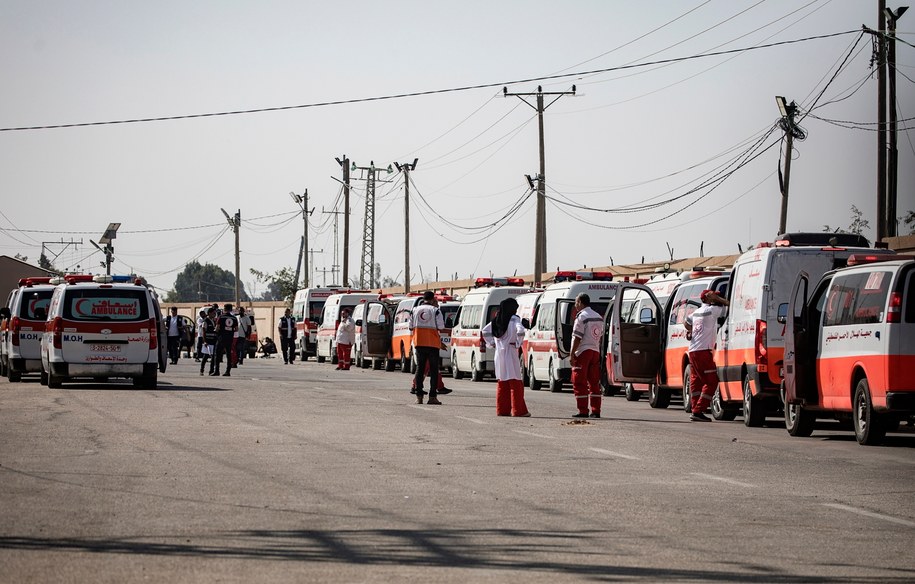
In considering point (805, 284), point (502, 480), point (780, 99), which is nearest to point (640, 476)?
point (502, 480)

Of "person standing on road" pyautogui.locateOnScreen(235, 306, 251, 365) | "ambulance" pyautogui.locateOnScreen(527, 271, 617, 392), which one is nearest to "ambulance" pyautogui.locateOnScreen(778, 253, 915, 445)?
"ambulance" pyautogui.locateOnScreen(527, 271, 617, 392)

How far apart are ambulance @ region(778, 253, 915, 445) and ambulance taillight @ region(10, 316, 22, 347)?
737 inches

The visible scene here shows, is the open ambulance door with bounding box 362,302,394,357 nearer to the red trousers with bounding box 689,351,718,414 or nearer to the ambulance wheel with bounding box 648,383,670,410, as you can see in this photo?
the ambulance wheel with bounding box 648,383,670,410

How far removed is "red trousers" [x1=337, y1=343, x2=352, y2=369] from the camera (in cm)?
4816

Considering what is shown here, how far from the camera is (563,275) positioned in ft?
114

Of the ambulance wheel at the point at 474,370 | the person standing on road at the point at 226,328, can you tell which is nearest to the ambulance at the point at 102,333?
the person standing on road at the point at 226,328

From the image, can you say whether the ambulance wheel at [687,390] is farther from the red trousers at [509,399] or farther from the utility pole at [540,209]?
the utility pole at [540,209]

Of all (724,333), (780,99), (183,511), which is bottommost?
(183,511)

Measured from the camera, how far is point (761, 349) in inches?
805

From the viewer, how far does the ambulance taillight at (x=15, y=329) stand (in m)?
32.9

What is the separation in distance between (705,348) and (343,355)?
26767 millimetres

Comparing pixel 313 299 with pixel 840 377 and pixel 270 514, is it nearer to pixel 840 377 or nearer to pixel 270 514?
pixel 840 377

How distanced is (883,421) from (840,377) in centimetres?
99

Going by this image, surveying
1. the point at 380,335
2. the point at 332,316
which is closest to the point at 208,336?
the point at 380,335
